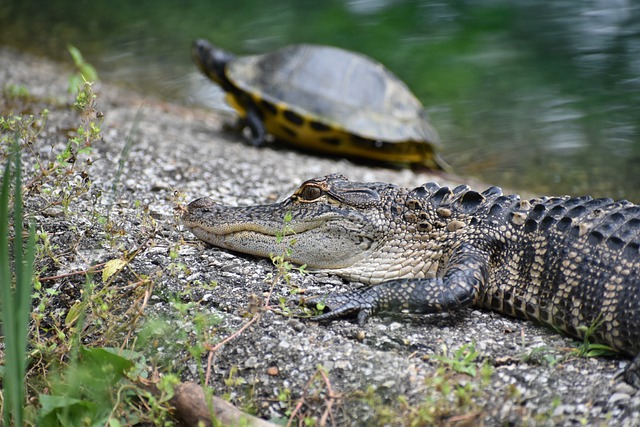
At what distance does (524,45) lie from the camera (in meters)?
10.2

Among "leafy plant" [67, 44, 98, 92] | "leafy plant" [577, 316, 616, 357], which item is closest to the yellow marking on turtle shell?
"leafy plant" [67, 44, 98, 92]

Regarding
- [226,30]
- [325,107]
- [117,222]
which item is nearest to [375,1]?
[226,30]

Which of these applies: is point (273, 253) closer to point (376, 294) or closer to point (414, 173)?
point (376, 294)

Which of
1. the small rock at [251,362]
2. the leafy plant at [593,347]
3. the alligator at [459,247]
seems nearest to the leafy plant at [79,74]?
the alligator at [459,247]

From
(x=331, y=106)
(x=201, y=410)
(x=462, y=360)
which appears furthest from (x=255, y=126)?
(x=201, y=410)

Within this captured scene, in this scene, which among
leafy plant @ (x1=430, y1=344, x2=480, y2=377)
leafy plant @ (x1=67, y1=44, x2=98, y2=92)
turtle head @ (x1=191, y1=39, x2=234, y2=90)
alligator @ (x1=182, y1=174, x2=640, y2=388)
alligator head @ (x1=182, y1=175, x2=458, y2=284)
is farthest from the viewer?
turtle head @ (x1=191, y1=39, x2=234, y2=90)

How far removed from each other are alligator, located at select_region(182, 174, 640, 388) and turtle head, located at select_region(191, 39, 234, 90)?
14.3 ft

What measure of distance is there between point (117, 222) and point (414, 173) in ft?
13.7

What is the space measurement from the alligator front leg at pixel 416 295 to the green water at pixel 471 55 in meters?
3.88

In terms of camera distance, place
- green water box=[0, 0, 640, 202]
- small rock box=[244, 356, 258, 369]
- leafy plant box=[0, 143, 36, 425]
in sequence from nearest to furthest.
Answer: leafy plant box=[0, 143, 36, 425], small rock box=[244, 356, 258, 369], green water box=[0, 0, 640, 202]

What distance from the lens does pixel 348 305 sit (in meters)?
3.62

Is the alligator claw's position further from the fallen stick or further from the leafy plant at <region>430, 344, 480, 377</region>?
the fallen stick

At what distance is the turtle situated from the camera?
7535mm

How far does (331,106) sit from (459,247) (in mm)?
3952
